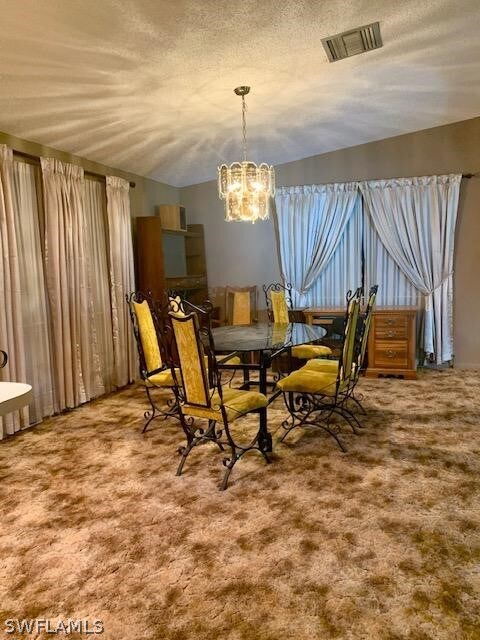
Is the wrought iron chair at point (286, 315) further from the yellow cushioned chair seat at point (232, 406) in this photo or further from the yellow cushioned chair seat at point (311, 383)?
the yellow cushioned chair seat at point (232, 406)

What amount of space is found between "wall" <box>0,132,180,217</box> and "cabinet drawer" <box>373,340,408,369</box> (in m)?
3.20

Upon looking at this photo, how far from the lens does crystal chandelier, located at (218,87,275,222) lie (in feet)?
11.6

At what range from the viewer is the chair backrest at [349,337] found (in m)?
2.98

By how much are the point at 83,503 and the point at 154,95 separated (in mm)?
2780

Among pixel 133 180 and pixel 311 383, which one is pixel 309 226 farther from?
pixel 311 383

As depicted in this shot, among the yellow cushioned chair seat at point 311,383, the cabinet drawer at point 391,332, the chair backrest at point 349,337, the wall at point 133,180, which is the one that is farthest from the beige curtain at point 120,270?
the cabinet drawer at point 391,332

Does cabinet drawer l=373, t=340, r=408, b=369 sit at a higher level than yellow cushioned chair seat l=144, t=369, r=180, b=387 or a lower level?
lower

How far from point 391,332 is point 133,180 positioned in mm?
3416

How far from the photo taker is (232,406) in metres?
2.69

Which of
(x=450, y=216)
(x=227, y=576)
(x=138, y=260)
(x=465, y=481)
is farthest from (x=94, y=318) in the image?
(x=450, y=216)

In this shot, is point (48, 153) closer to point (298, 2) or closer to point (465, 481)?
point (298, 2)

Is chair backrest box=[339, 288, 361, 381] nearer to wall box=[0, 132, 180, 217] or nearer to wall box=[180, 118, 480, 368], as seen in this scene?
wall box=[180, 118, 480, 368]

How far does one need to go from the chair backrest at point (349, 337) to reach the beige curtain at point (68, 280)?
8.11 ft

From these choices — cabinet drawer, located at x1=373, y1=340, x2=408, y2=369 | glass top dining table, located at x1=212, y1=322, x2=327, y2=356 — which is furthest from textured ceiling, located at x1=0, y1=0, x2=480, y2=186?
cabinet drawer, located at x1=373, y1=340, x2=408, y2=369
